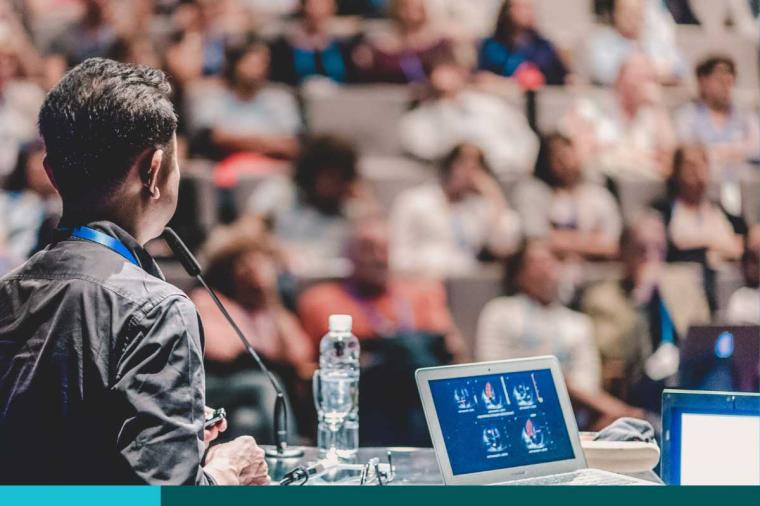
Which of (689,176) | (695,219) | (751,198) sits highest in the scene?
(689,176)

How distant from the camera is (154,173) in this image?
1.18 meters

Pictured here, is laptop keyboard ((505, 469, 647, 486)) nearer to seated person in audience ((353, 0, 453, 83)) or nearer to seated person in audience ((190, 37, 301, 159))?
A: seated person in audience ((190, 37, 301, 159))

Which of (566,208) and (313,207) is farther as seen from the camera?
(566,208)

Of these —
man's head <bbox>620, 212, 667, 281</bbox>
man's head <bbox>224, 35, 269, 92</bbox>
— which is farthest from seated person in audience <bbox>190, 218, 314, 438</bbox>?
man's head <bbox>620, 212, 667, 281</bbox>

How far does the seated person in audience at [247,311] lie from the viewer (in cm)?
342

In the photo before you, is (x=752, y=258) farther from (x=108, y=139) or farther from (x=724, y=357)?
(x=108, y=139)

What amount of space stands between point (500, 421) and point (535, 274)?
2.64m

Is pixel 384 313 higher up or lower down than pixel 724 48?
lower down

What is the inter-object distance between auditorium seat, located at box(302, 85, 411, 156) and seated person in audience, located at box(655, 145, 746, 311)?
1.32m

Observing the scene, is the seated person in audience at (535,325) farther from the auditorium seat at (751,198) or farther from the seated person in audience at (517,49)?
the auditorium seat at (751,198)

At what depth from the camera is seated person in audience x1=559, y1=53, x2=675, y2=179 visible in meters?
4.70

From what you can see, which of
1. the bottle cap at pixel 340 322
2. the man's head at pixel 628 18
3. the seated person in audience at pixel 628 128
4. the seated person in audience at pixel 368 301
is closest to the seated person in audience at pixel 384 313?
the seated person in audience at pixel 368 301

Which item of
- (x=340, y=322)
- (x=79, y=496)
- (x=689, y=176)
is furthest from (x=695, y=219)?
(x=79, y=496)

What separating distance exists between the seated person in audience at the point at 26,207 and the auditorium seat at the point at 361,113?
1235 mm
